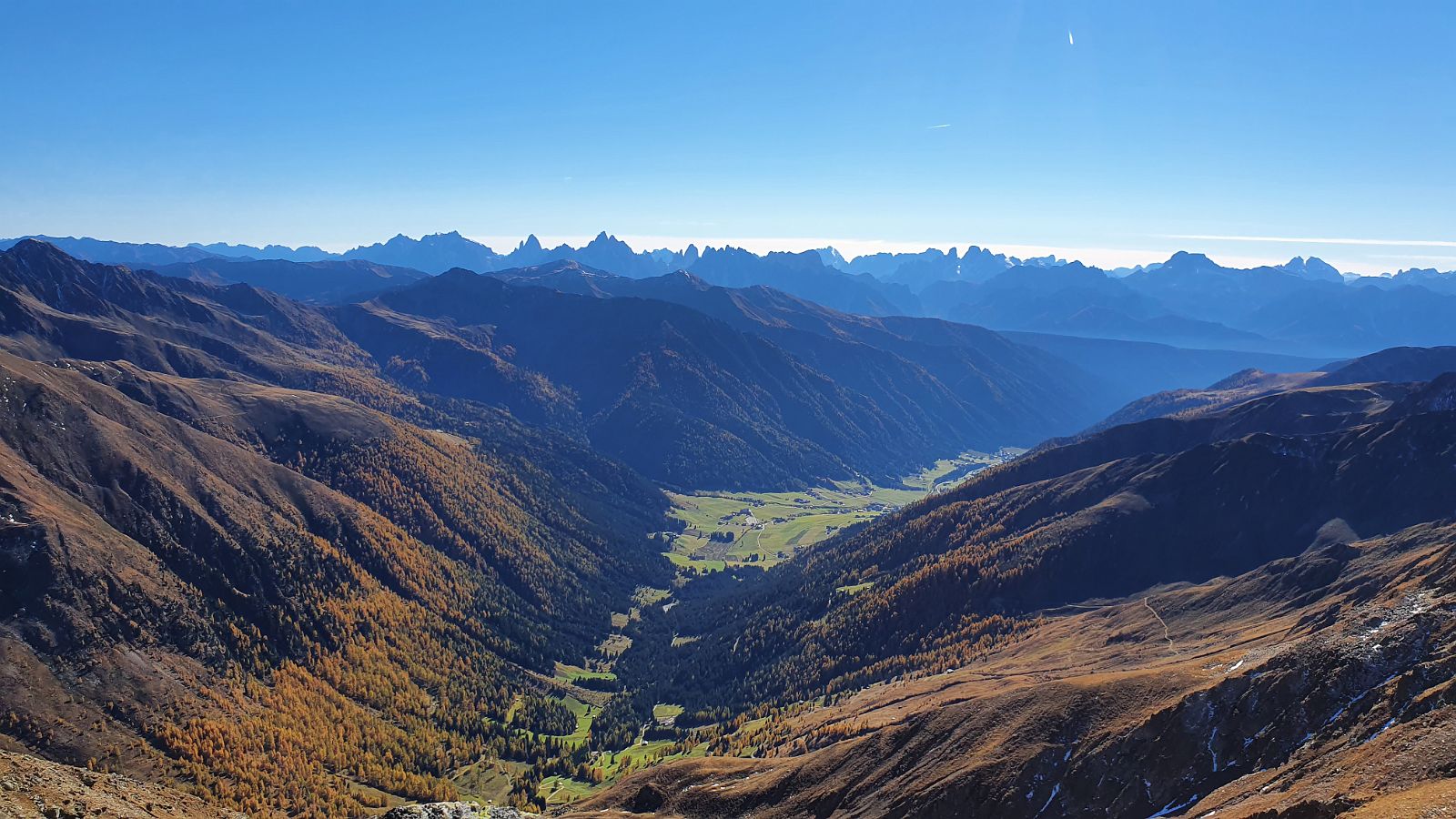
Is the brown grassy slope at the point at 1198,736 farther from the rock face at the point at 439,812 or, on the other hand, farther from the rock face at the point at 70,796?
the rock face at the point at 70,796

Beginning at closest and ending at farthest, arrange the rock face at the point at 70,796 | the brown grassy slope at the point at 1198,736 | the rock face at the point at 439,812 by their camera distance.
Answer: the brown grassy slope at the point at 1198,736 < the rock face at the point at 70,796 < the rock face at the point at 439,812

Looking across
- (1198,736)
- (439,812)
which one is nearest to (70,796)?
(439,812)

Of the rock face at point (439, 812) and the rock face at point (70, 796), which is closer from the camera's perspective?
the rock face at point (70, 796)

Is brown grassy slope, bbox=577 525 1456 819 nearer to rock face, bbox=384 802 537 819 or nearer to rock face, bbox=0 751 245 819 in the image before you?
rock face, bbox=384 802 537 819

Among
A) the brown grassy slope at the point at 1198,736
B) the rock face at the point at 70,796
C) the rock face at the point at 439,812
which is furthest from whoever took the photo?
the rock face at the point at 439,812

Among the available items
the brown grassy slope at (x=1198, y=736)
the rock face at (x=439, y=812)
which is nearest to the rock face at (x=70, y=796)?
the rock face at (x=439, y=812)

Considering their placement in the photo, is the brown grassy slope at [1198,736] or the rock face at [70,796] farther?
the rock face at [70,796]

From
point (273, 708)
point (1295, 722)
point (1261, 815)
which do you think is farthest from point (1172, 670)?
point (273, 708)
